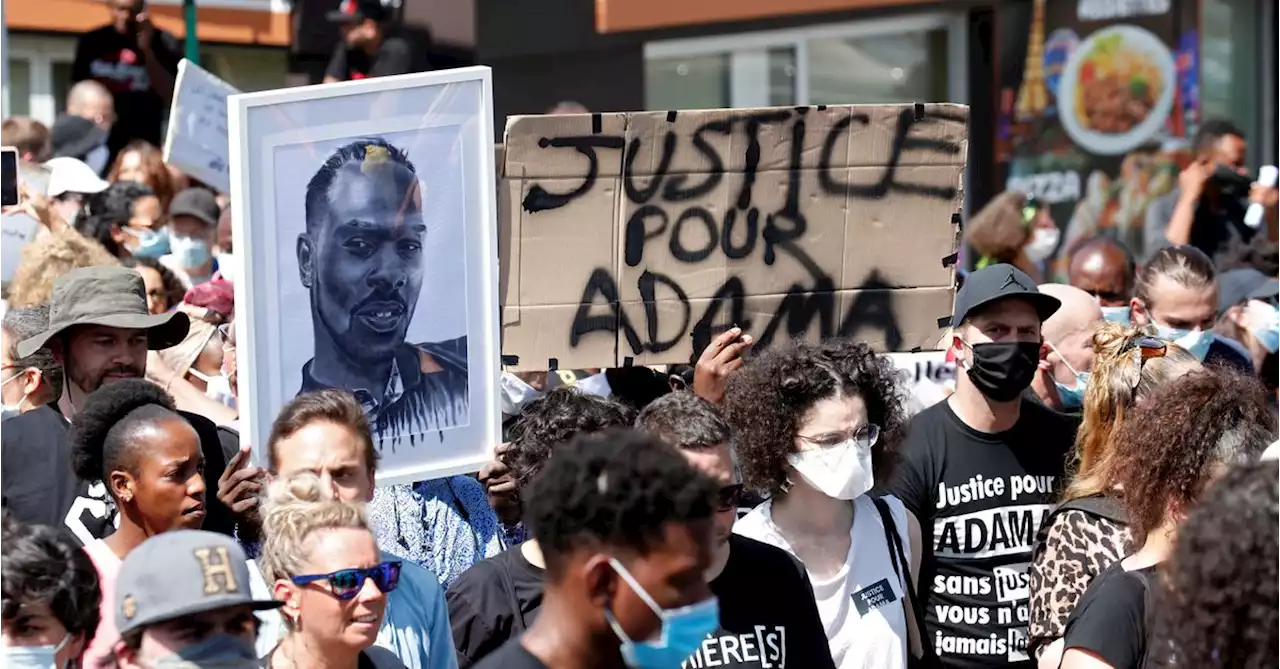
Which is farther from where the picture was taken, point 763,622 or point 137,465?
point 137,465

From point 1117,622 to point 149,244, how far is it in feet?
17.9

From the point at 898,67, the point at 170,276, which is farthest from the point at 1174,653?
the point at 898,67

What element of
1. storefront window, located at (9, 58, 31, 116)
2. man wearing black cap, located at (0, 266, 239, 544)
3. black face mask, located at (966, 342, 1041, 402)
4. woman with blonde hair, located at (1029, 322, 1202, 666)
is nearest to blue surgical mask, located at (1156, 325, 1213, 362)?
black face mask, located at (966, 342, 1041, 402)

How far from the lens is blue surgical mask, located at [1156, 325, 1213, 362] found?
258 inches

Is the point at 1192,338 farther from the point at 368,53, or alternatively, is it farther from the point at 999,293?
the point at 368,53

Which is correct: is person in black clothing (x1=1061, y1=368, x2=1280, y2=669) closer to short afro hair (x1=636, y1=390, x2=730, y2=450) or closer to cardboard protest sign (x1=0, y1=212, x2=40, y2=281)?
short afro hair (x1=636, y1=390, x2=730, y2=450)

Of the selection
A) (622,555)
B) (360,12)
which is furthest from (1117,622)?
(360,12)

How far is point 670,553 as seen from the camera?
2854 mm

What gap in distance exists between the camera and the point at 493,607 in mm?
4137

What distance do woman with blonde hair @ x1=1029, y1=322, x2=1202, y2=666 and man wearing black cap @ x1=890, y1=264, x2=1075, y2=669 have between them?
313 mm

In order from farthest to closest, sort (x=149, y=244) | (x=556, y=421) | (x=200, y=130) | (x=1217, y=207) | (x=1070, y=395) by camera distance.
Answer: (x=1217, y=207), (x=200, y=130), (x=149, y=244), (x=1070, y=395), (x=556, y=421)

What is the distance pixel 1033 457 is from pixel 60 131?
6327mm

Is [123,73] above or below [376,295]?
above

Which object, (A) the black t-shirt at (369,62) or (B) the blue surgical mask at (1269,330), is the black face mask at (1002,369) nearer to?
(B) the blue surgical mask at (1269,330)
